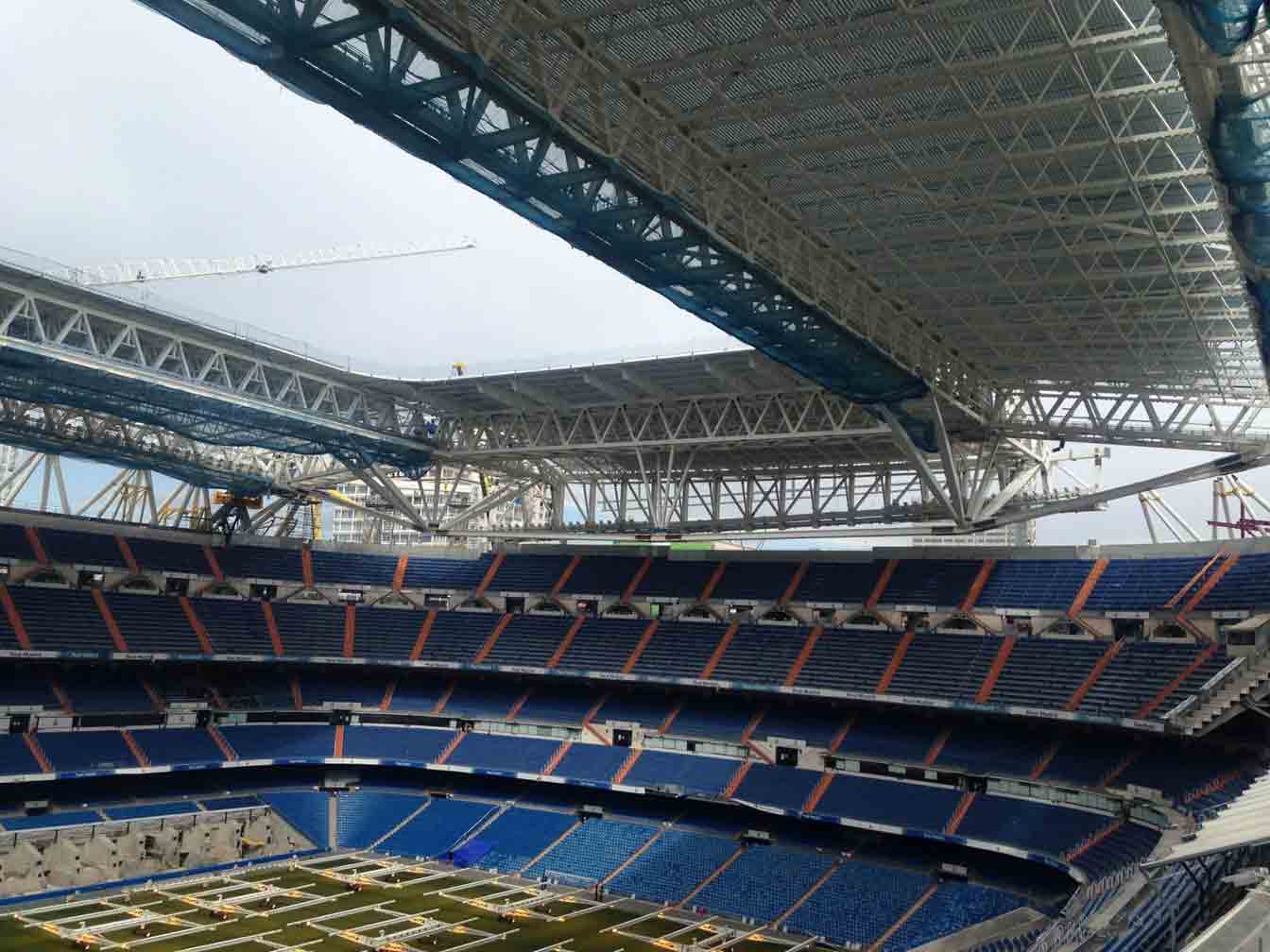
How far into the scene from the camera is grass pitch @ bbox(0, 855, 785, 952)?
31125mm

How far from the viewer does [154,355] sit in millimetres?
34250

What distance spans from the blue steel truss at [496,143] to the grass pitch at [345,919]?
1872 centimetres

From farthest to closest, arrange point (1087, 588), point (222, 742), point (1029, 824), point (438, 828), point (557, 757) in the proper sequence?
point (222, 742)
point (557, 757)
point (438, 828)
point (1087, 588)
point (1029, 824)

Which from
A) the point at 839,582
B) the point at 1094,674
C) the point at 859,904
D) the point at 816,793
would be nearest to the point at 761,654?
the point at 839,582

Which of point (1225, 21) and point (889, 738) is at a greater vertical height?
point (1225, 21)

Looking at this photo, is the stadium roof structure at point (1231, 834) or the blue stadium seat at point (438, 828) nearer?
the stadium roof structure at point (1231, 834)

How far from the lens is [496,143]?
1803 centimetres

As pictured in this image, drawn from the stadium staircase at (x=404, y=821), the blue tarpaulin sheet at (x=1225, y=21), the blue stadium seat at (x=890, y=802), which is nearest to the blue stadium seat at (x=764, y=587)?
the blue stadium seat at (x=890, y=802)

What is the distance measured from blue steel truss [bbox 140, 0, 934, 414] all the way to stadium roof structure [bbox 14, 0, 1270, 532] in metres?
0.05

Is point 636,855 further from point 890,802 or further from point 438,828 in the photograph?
point 890,802

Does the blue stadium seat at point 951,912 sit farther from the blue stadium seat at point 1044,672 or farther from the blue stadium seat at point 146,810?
the blue stadium seat at point 146,810

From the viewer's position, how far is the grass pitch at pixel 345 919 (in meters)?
31.1

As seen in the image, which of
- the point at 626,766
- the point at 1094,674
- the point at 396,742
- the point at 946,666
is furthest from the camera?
the point at 396,742

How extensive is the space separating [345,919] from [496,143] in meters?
25.4
